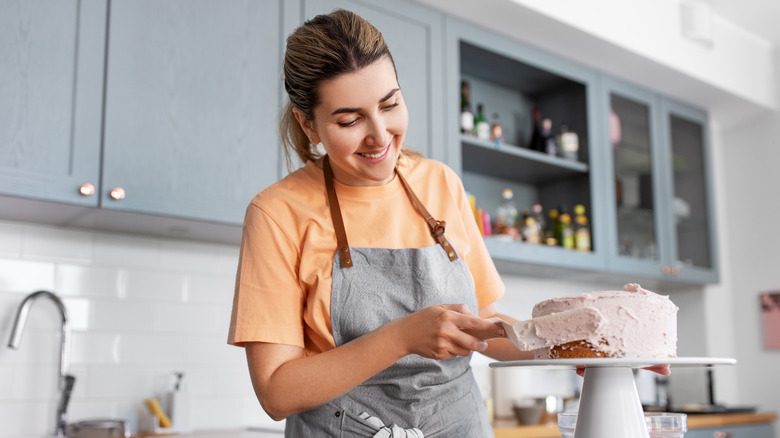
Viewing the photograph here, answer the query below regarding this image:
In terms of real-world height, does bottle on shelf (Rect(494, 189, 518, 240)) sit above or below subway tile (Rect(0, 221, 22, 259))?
above

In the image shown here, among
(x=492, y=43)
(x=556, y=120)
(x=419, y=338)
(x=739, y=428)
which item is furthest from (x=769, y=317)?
(x=419, y=338)

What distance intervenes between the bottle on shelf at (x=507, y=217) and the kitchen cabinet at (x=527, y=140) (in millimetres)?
47

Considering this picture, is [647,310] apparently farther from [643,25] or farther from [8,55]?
[643,25]

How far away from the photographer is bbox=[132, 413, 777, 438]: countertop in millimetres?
2152

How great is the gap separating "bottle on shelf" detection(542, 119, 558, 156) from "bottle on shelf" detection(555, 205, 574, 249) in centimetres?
23

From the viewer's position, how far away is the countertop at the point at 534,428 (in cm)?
215

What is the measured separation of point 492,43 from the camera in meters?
2.88

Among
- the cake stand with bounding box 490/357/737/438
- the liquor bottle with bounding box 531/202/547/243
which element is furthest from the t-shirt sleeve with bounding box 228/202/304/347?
the liquor bottle with bounding box 531/202/547/243

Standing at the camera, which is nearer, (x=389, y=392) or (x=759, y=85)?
(x=389, y=392)

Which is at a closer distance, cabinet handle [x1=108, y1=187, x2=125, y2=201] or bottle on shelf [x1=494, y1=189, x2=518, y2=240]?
cabinet handle [x1=108, y1=187, x2=125, y2=201]

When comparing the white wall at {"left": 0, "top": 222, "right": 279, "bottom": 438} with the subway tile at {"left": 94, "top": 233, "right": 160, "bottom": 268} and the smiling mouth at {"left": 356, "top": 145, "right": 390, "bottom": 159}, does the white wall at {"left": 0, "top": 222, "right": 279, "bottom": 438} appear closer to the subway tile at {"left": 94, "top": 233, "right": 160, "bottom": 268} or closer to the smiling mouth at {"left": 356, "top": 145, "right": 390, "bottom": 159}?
the subway tile at {"left": 94, "top": 233, "right": 160, "bottom": 268}

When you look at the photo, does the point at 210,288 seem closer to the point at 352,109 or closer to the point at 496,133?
the point at 496,133

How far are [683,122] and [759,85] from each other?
0.42 meters

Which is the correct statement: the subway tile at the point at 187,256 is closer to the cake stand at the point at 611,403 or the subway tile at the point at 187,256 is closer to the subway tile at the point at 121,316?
the subway tile at the point at 121,316
